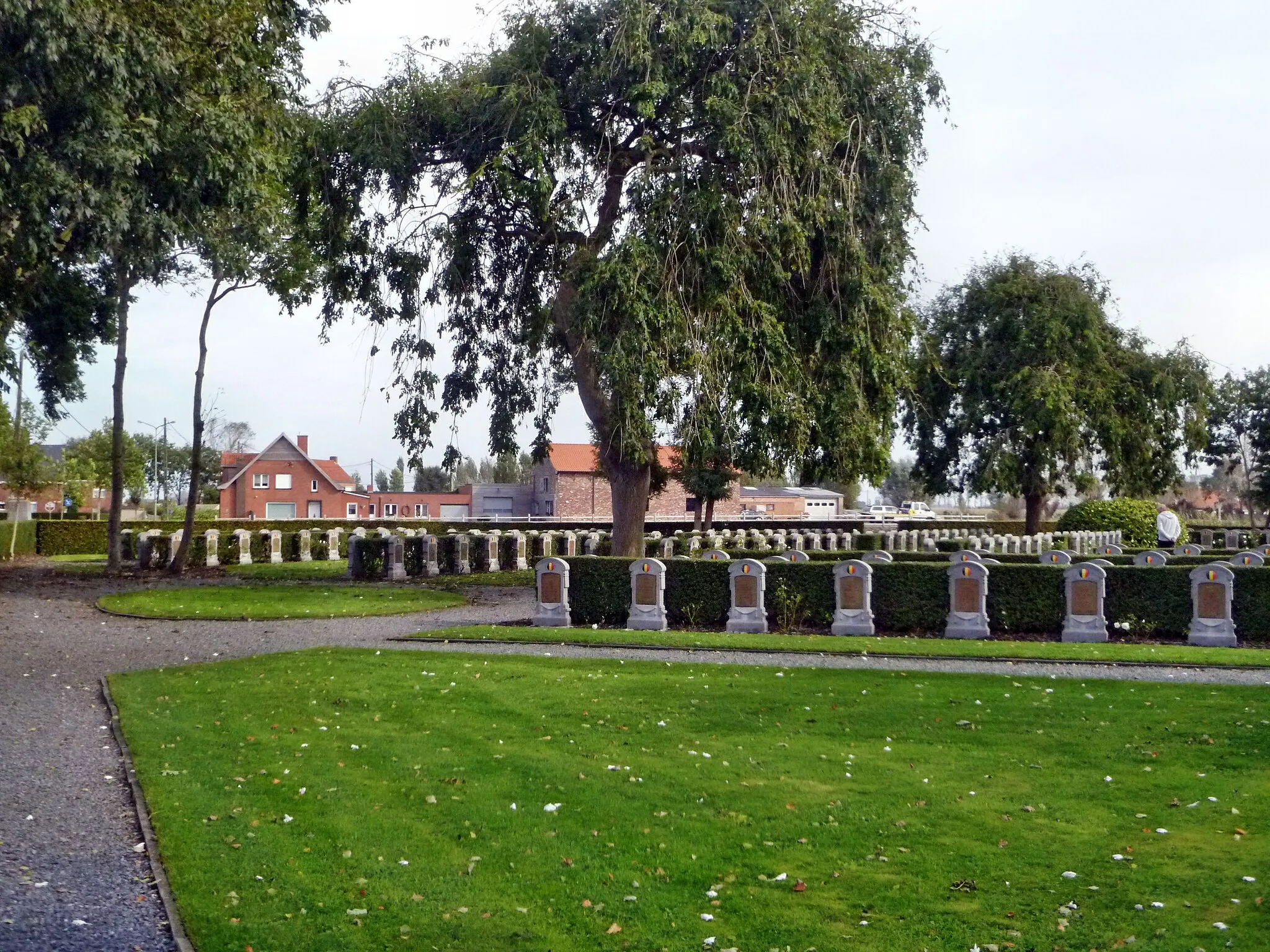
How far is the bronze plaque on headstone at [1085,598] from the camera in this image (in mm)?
15789

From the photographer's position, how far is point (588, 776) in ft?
25.4

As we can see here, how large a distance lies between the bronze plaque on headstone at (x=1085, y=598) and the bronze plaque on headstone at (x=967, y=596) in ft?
4.31

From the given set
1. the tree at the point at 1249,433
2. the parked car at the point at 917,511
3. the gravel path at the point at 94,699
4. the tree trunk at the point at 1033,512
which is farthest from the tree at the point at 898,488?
the gravel path at the point at 94,699

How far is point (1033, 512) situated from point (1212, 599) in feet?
99.6

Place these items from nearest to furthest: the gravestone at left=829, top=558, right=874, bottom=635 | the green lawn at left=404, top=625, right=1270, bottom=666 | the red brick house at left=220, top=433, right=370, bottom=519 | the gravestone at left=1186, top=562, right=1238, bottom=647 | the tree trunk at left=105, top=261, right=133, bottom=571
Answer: the green lawn at left=404, top=625, right=1270, bottom=666
the gravestone at left=1186, top=562, right=1238, bottom=647
the gravestone at left=829, top=558, right=874, bottom=635
the tree trunk at left=105, top=261, right=133, bottom=571
the red brick house at left=220, top=433, right=370, bottom=519

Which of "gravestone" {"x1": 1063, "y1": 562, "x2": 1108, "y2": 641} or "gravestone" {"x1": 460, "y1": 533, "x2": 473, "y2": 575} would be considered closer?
"gravestone" {"x1": 1063, "y1": 562, "x2": 1108, "y2": 641}

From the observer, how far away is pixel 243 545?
3391 centimetres

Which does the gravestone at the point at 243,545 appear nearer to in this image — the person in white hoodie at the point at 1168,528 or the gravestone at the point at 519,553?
the gravestone at the point at 519,553

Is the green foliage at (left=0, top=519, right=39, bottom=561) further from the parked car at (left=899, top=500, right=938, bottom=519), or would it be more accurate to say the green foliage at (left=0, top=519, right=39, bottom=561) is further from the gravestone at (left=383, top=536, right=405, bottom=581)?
the parked car at (left=899, top=500, right=938, bottom=519)

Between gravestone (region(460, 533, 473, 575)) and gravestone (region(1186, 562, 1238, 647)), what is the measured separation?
61.4 feet

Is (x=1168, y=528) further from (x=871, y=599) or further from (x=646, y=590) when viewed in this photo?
(x=646, y=590)

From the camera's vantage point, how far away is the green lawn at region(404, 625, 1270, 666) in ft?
43.5

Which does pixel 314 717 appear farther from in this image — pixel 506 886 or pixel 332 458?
pixel 332 458

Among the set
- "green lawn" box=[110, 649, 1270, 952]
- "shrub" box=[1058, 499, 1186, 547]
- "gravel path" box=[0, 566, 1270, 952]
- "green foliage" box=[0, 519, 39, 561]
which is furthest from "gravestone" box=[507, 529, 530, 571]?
"shrub" box=[1058, 499, 1186, 547]
